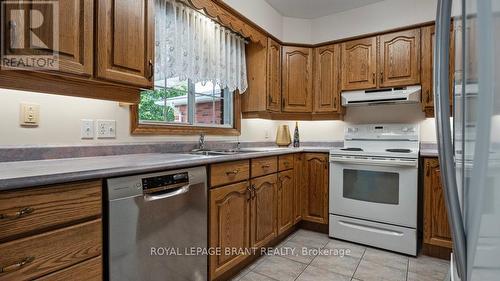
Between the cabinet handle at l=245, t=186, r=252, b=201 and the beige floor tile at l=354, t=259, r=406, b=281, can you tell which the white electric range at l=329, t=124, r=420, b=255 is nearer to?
the beige floor tile at l=354, t=259, r=406, b=281

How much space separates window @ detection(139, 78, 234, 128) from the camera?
2107 mm

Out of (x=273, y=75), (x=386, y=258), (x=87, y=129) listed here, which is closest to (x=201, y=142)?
(x=87, y=129)

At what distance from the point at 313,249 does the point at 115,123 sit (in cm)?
201

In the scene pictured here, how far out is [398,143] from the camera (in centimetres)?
288

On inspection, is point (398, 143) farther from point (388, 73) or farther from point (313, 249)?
point (313, 249)

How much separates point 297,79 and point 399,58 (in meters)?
1.09

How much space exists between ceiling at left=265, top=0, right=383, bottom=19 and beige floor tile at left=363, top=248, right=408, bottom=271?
2.60 metres

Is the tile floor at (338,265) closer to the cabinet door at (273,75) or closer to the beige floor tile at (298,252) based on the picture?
the beige floor tile at (298,252)

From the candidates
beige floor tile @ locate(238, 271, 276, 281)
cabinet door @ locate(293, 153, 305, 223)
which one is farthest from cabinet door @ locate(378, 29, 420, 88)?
beige floor tile @ locate(238, 271, 276, 281)

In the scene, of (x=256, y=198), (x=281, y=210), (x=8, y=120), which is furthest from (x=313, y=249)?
(x=8, y=120)

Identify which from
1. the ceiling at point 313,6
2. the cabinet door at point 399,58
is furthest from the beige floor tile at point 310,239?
the ceiling at point 313,6

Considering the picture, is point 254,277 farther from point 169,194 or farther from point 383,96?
point 383,96

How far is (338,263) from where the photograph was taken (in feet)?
7.29

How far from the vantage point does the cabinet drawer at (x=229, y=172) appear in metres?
1.71
